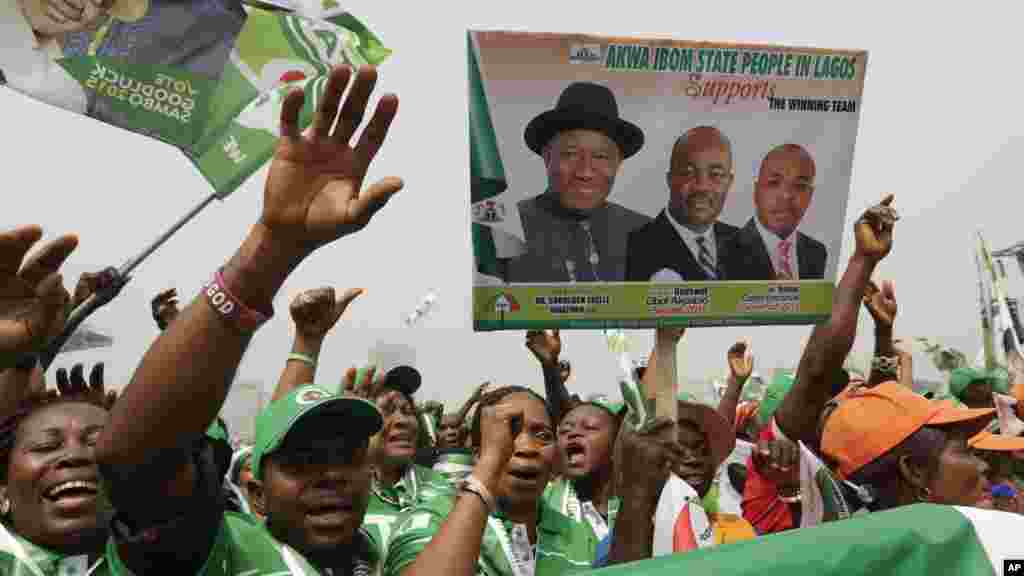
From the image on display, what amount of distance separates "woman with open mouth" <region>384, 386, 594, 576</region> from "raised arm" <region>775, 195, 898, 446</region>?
1.09 m

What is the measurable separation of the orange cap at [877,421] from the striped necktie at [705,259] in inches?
26.1

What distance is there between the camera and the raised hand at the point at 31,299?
98.4 inches

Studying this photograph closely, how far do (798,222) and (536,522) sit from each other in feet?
5.40

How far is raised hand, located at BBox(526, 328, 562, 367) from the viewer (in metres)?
5.97

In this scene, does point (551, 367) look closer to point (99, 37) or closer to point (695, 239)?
point (695, 239)

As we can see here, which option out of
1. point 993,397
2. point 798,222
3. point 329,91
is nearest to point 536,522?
point 798,222

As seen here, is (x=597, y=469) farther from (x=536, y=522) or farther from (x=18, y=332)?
(x=18, y=332)

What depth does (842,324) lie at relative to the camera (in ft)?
13.6

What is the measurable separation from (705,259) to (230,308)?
7.66 feet

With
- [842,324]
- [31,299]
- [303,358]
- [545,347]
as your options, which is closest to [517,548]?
[303,358]

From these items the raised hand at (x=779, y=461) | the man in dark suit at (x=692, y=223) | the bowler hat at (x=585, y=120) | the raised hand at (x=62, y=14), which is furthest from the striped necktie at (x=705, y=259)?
the raised hand at (x=62, y=14)

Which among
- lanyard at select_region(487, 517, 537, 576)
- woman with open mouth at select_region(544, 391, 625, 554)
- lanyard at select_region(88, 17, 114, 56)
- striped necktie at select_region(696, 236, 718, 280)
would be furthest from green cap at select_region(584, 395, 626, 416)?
lanyard at select_region(88, 17, 114, 56)

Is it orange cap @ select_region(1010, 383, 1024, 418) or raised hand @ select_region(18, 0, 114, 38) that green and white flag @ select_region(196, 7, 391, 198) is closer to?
raised hand @ select_region(18, 0, 114, 38)

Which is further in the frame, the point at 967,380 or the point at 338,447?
the point at 967,380
